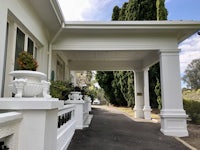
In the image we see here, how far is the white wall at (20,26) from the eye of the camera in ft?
10.8

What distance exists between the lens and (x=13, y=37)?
3.85 m

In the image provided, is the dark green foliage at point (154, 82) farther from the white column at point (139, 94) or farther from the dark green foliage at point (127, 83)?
the white column at point (139, 94)

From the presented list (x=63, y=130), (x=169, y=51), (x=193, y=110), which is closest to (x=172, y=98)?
→ (x=169, y=51)

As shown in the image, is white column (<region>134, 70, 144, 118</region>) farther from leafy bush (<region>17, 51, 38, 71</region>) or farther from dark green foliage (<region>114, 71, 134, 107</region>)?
leafy bush (<region>17, 51, 38, 71</region>)

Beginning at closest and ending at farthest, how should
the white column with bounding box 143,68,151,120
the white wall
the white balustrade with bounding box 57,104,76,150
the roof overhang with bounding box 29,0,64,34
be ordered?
1. the white wall
2. the white balustrade with bounding box 57,104,76,150
3. the roof overhang with bounding box 29,0,64,34
4. the white column with bounding box 143,68,151,120

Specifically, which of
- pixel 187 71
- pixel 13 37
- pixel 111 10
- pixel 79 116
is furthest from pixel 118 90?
pixel 187 71

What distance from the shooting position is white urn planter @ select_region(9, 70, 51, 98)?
2180mm

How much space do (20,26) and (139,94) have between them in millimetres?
8672

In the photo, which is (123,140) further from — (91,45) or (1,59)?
(1,59)

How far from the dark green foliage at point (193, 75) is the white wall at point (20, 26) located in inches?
1418

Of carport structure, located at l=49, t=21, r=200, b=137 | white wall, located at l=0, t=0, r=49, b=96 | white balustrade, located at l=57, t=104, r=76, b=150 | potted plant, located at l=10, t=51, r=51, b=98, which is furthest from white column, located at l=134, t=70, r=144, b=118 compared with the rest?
potted plant, located at l=10, t=51, r=51, b=98

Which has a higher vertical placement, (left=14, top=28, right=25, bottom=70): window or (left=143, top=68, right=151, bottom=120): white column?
(left=14, top=28, right=25, bottom=70): window

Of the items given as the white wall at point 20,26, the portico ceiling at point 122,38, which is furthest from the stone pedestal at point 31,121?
the portico ceiling at point 122,38

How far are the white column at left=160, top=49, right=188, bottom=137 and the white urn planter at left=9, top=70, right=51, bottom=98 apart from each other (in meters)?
5.13
